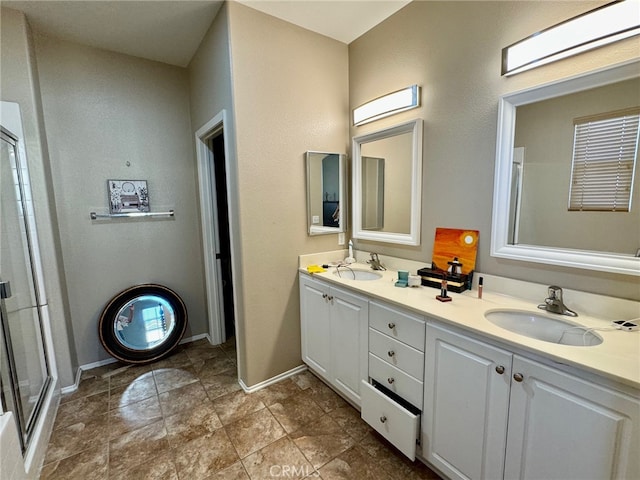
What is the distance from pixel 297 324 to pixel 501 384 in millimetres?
1548

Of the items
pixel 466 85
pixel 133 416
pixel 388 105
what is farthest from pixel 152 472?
pixel 466 85

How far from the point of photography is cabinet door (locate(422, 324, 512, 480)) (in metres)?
1.16

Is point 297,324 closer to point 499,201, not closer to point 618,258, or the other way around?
point 499,201

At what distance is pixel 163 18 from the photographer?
6.57 ft

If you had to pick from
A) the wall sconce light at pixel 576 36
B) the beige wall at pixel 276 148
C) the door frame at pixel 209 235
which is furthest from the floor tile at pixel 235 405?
the wall sconce light at pixel 576 36

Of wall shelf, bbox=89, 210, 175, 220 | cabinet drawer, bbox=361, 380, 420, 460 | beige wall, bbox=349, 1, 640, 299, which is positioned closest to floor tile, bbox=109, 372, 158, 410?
wall shelf, bbox=89, 210, 175, 220

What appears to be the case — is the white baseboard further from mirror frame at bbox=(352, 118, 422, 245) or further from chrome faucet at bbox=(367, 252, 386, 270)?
mirror frame at bbox=(352, 118, 422, 245)

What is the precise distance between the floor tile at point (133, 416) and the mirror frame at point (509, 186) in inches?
94.5

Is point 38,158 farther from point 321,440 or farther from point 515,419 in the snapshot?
point 515,419

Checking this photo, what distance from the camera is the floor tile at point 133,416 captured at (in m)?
1.87

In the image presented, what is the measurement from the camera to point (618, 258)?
1222 mm

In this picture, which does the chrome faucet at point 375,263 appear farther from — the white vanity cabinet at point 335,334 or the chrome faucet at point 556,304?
the chrome faucet at point 556,304

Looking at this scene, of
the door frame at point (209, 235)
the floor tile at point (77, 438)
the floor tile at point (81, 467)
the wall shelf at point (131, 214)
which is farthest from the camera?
the door frame at point (209, 235)

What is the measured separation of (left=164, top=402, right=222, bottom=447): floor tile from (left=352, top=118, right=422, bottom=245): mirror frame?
1679 mm
